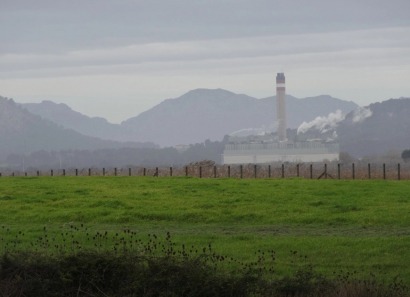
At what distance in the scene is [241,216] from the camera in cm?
3334

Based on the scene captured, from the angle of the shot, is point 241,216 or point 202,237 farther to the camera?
point 241,216

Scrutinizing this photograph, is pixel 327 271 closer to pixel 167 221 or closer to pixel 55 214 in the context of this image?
pixel 167 221

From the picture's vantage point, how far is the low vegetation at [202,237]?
18766 millimetres

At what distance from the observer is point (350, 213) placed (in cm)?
3316

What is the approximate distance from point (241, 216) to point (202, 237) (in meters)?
5.85

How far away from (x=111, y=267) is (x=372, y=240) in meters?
9.24

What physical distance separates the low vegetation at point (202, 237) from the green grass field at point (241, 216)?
4 centimetres

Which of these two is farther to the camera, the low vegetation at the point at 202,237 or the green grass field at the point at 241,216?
the green grass field at the point at 241,216

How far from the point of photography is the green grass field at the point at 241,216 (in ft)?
81.6

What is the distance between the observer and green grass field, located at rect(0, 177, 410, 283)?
24875 millimetres

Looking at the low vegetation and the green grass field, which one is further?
the green grass field

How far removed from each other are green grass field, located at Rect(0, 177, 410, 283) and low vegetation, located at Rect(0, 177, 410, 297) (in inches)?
1.7

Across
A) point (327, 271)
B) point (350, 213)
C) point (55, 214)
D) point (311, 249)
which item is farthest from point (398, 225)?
point (55, 214)

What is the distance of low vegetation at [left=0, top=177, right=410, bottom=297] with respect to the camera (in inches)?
739
